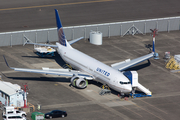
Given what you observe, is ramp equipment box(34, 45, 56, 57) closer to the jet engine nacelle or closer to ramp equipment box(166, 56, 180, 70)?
the jet engine nacelle

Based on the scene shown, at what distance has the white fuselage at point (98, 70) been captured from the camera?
78812 mm

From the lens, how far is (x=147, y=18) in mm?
135625

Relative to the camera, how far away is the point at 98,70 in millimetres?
83625

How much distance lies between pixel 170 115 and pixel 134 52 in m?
40.0

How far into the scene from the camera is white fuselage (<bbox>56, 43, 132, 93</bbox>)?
7881 cm

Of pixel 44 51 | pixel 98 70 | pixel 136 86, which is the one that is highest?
pixel 44 51

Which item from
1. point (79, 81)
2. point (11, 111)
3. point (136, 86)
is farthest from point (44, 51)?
point (11, 111)

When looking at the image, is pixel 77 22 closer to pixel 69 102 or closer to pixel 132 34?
pixel 132 34

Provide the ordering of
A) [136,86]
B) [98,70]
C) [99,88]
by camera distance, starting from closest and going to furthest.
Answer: [136,86] < [98,70] < [99,88]

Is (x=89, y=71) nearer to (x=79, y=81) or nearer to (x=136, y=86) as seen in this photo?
(x=79, y=81)

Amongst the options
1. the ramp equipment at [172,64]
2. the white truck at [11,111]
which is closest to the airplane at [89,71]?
the ramp equipment at [172,64]

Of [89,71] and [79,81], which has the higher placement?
[89,71]

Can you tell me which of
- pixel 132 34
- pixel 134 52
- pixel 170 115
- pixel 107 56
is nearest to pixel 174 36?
pixel 132 34

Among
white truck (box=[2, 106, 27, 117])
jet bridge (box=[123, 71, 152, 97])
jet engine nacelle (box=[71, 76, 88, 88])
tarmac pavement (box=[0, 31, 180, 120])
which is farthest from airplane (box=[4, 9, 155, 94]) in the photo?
white truck (box=[2, 106, 27, 117])
